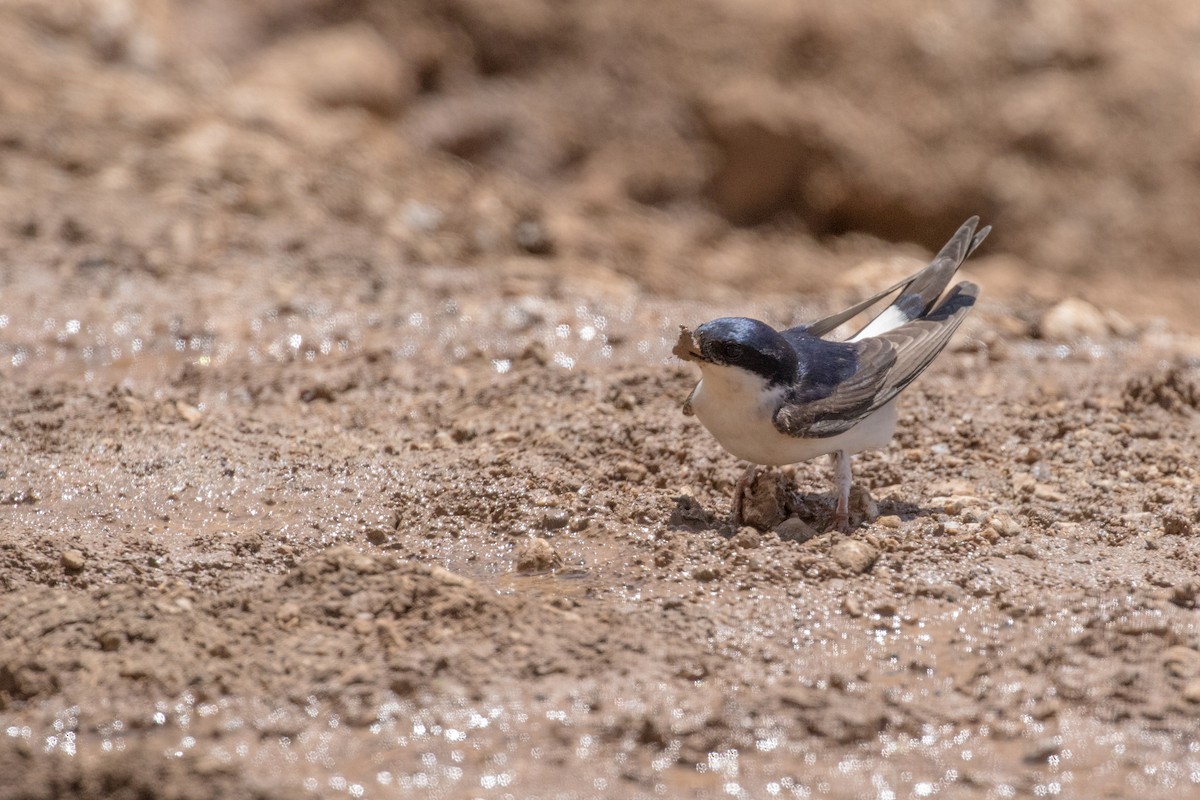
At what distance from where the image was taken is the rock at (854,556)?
4383mm

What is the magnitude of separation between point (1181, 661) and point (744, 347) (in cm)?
167

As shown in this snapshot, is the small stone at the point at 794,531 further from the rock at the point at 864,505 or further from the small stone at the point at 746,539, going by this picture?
the rock at the point at 864,505

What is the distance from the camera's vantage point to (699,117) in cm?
1121

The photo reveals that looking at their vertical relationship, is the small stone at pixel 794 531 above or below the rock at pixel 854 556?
above

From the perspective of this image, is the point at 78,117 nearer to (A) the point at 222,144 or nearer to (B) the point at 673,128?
(A) the point at 222,144

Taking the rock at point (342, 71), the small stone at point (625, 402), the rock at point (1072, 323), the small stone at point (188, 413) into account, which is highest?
the rock at point (342, 71)

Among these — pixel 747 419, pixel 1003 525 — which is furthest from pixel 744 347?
pixel 1003 525

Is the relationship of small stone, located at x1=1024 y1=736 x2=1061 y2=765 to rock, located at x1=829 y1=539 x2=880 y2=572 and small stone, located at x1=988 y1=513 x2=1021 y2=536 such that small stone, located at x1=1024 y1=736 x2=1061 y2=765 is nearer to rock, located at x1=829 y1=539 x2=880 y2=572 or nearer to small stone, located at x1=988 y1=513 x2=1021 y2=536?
rock, located at x1=829 y1=539 x2=880 y2=572

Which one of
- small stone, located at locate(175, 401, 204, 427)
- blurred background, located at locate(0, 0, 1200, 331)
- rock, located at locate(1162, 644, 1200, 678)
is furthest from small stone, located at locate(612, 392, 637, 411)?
blurred background, located at locate(0, 0, 1200, 331)

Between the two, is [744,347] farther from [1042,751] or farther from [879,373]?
[1042,751]

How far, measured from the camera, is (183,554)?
4625mm

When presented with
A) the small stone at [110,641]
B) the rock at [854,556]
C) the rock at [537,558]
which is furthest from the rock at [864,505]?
the small stone at [110,641]

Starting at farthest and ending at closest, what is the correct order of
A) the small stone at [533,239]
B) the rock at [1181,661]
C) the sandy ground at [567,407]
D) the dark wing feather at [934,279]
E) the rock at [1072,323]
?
1. the small stone at [533,239]
2. the rock at [1072,323]
3. the dark wing feather at [934,279]
4. the rock at [1181,661]
5. the sandy ground at [567,407]

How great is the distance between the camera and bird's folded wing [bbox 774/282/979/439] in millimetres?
4621
